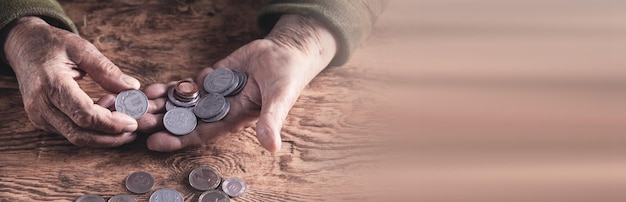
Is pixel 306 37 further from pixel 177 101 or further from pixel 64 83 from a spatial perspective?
pixel 64 83

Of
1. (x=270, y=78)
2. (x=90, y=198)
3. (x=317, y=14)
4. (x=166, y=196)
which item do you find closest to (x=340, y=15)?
(x=317, y=14)

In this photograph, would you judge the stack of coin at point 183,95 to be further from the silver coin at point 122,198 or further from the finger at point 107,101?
the silver coin at point 122,198

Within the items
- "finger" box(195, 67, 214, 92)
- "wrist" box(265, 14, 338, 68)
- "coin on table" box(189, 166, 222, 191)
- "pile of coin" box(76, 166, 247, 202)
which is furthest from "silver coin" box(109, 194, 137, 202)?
"wrist" box(265, 14, 338, 68)

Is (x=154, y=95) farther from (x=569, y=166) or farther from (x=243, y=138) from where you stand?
(x=569, y=166)

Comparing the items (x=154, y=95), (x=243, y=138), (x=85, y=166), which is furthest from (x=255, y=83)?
(x=85, y=166)

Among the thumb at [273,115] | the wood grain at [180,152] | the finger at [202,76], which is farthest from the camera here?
the finger at [202,76]

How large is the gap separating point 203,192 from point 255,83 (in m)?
0.29

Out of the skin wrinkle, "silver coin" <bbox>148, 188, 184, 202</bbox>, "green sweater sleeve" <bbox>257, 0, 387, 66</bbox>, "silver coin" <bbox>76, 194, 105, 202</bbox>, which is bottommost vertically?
"silver coin" <bbox>76, 194, 105, 202</bbox>

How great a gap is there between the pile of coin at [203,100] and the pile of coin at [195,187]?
115 millimetres

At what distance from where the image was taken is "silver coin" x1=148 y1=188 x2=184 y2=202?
4.60 feet

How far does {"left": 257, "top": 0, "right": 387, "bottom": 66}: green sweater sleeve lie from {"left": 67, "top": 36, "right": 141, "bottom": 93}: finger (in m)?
0.42

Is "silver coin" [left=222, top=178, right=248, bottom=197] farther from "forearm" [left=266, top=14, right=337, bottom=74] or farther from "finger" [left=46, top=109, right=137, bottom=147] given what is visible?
"forearm" [left=266, top=14, right=337, bottom=74]

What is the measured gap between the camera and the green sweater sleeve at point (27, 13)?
161 cm

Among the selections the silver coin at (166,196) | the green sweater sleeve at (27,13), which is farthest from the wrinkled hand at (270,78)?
the green sweater sleeve at (27,13)
